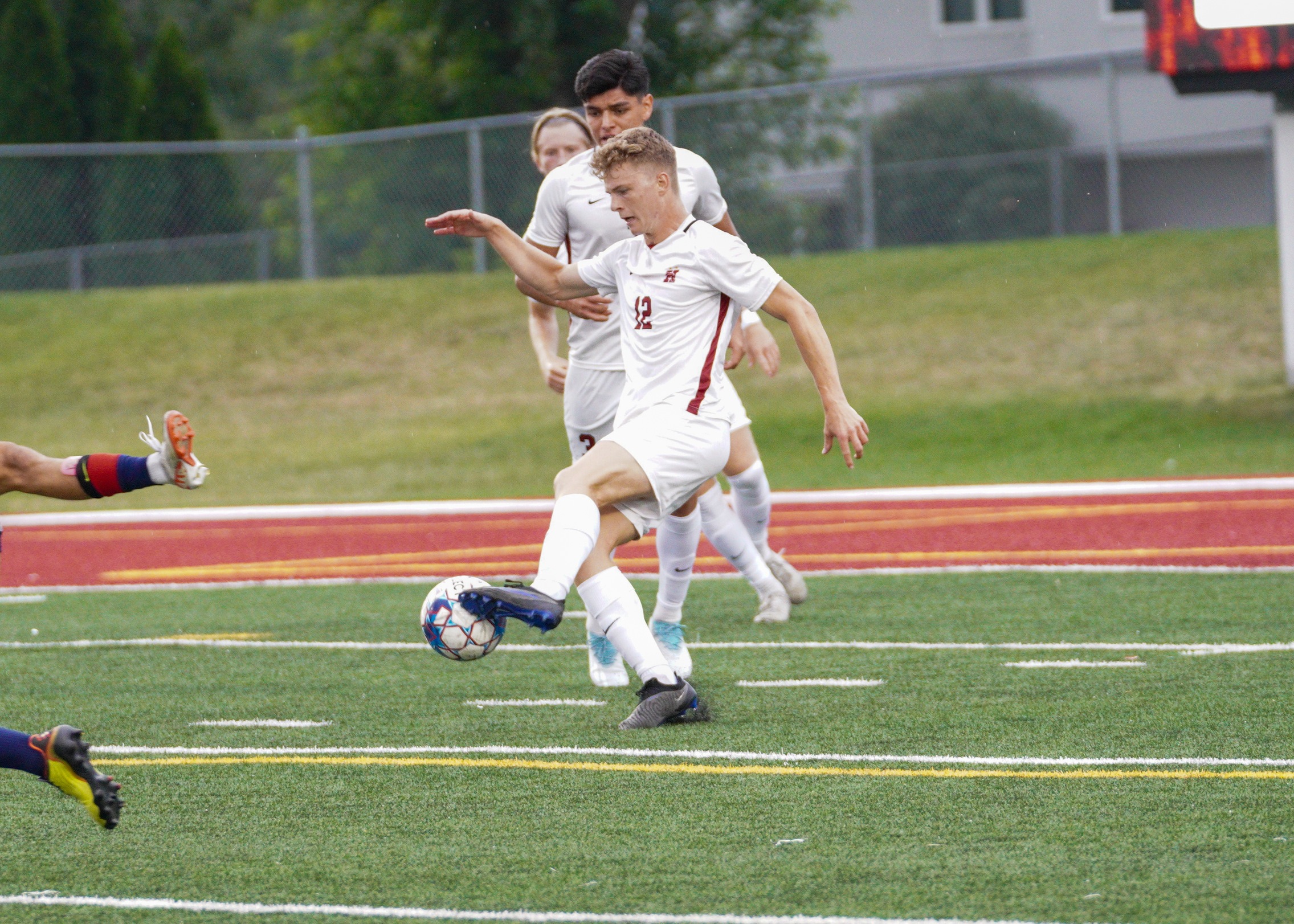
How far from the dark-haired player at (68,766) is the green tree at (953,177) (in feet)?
69.2

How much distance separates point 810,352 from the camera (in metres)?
5.70

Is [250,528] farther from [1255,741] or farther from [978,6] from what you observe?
[978,6]

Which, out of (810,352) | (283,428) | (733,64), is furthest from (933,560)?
(733,64)

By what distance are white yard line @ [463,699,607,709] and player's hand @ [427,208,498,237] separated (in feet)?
5.59

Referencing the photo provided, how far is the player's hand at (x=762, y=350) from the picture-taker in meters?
7.15

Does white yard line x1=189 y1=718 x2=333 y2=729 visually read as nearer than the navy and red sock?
No

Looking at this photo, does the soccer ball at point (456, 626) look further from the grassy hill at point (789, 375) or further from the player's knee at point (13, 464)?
the grassy hill at point (789, 375)

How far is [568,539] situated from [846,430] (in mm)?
926

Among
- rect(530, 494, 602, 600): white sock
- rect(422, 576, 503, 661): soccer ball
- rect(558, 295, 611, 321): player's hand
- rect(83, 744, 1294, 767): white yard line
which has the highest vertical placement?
rect(558, 295, 611, 321): player's hand

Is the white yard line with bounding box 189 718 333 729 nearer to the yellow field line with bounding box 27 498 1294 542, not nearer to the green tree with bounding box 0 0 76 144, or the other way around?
the yellow field line with bounding box 27 498 1294 542

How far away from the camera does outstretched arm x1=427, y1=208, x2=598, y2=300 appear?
19.6ft

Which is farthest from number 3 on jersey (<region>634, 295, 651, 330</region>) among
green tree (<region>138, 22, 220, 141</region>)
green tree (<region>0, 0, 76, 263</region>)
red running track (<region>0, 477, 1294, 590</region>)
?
green tree (<region>0, 0, 76, 263</region>)

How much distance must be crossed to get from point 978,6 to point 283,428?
70.8 ft

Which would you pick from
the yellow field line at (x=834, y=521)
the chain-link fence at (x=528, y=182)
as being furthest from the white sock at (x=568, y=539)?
Result: the chain-link fence at (x=528, y=182)
